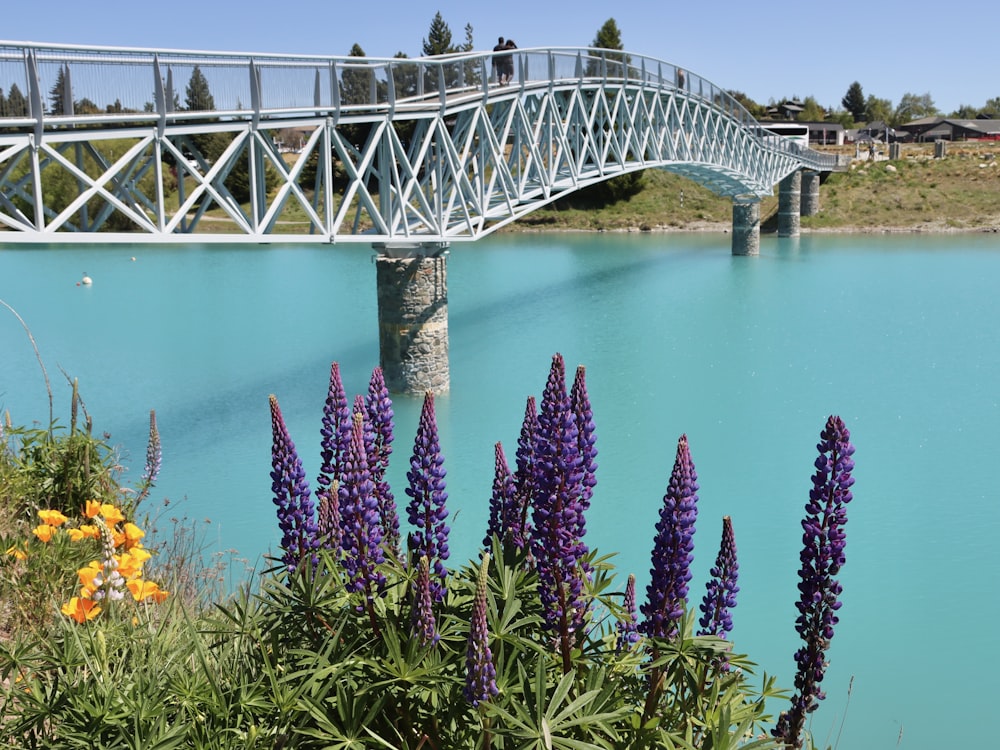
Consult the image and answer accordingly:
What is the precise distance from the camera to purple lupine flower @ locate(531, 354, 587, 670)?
3.37 m

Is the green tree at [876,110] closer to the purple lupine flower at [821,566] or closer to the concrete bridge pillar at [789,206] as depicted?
the concrete bridge pillar at [789,206]

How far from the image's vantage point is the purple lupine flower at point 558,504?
337cm

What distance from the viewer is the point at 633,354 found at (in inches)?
964

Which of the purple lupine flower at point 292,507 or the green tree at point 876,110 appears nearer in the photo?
the purple lupine flower at point 292,507

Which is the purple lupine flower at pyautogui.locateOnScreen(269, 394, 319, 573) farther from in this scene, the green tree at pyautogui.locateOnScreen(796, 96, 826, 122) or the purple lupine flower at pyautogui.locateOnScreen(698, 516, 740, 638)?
the green tree at pyautogui.locateOnScreen(796, 96, 826, 122)

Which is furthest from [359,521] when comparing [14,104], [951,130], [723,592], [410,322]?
[951,130]

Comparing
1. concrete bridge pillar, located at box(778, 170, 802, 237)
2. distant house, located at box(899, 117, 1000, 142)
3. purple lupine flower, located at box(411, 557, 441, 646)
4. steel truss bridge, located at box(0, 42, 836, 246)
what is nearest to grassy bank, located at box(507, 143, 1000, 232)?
concrete bridge pillar, located at box(778, 170, 802, 237)

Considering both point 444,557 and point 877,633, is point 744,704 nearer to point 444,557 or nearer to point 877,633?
point 444,557

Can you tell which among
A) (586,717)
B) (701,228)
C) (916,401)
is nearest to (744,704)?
(586,717)

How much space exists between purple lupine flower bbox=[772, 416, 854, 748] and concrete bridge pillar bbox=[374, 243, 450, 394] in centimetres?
1653

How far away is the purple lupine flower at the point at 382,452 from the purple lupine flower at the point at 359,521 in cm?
24

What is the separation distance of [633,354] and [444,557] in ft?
69.3

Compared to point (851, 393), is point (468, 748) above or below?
above

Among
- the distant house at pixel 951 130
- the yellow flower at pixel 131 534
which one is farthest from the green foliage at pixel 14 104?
the distant house at pixel 951 130
